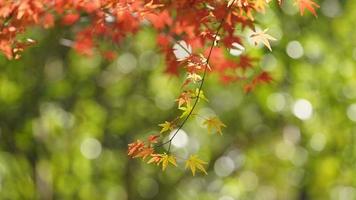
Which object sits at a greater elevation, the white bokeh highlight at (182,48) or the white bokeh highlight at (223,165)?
the white bokeh highlight at (182,48)

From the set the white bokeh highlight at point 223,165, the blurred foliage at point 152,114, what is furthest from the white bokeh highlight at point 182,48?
the white bokeh highlight at point 223,165

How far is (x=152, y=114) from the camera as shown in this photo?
27.0 ft

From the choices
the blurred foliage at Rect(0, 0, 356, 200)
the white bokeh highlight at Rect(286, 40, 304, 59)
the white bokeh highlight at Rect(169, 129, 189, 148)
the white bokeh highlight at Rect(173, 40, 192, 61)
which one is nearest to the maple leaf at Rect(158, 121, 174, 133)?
the white bokeh highlight at Rect(173, 40, 192, 61)

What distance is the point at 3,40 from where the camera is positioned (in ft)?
11.5

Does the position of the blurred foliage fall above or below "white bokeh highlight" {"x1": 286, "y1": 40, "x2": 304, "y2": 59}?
below

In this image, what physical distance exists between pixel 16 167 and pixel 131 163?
1.43 meters

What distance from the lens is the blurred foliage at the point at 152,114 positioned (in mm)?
7734

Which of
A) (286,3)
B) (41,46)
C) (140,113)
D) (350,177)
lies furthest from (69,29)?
(350,177)

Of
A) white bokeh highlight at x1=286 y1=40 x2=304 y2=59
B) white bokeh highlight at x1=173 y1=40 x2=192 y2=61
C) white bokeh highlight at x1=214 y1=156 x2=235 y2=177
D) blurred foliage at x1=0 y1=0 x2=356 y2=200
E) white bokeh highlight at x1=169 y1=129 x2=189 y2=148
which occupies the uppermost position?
white bokeh highlight at x1=173 y1=40 x2=192 y2=61

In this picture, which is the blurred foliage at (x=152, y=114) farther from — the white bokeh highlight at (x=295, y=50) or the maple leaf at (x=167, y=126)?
the maple leaf at (x=167, y=126)

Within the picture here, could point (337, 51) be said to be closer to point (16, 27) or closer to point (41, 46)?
point (41, 46)

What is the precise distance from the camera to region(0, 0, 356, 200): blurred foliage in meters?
Result: 7.73

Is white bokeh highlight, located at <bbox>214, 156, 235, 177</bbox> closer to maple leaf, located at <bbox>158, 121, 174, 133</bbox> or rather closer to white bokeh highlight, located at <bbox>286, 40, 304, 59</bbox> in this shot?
white bokeh highlight, located at <bbox>286, 40, 304, 59</bbox>

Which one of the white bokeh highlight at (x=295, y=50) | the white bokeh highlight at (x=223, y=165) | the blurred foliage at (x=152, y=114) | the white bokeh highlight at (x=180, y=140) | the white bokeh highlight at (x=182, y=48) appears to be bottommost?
the white bokeh highlight at (x=223, y=165)
